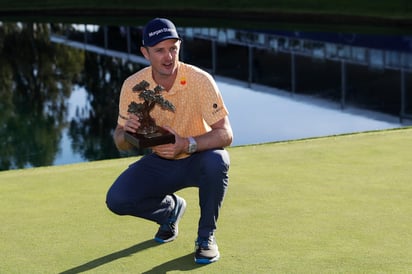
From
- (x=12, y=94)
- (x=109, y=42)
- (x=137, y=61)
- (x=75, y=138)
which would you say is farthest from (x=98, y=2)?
(x=75, y=138)

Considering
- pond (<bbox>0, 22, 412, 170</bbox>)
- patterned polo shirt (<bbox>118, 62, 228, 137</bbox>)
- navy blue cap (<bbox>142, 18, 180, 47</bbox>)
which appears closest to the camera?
navy blue cap (<bbox>142, 18, 180, 47</bbox>)

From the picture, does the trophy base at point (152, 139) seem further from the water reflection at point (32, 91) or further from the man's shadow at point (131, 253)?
the water reflection at point (32, 91)

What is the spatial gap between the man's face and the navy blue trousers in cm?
47

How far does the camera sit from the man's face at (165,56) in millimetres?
4520

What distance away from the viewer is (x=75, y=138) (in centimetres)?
1407

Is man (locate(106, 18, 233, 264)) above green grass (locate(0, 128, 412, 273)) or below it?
above

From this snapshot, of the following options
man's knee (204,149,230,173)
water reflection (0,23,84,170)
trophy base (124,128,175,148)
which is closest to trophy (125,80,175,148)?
trophy base (124,128,175,148)

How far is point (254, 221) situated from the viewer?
5.34 m

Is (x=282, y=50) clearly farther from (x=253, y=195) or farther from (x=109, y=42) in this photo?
(x=253, y=195)

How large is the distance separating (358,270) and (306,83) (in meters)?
14.7

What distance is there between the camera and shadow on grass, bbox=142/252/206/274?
453cm

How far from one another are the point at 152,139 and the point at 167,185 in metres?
0.41

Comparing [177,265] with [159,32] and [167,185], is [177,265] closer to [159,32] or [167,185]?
[167,185]

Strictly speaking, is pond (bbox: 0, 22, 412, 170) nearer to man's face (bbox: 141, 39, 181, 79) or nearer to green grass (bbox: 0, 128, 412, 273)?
green grass (bbox: 0, 128, 412, 273)
